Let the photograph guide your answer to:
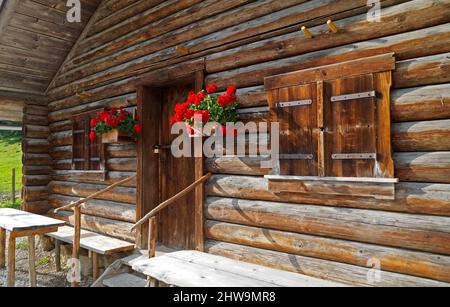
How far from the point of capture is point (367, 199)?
2.71 metres

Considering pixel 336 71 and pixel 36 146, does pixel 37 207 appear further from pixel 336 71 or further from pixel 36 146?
pixel 336 71

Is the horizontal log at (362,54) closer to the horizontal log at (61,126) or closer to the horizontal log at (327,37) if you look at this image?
the horizontal log at (327,37)

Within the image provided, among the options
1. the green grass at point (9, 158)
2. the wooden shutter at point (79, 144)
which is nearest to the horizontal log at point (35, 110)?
the wooden shutter at point (79, 144)

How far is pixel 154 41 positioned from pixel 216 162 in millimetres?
2239

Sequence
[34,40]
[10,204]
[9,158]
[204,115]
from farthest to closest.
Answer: [9,158], [10,204], [34,40], [204,115]

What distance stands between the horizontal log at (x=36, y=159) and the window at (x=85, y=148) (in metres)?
1.30

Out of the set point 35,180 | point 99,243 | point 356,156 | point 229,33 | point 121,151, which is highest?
point 229,33

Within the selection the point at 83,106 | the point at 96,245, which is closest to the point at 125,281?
the point at 96,245

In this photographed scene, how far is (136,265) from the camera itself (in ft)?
9.76

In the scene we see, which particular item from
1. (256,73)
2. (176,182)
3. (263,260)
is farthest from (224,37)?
(263,260)

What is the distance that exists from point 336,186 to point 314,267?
80 centimetres

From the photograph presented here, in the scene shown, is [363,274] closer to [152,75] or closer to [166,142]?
[166,142]

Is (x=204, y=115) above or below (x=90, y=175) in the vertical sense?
above

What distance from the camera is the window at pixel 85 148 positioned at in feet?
18.0
